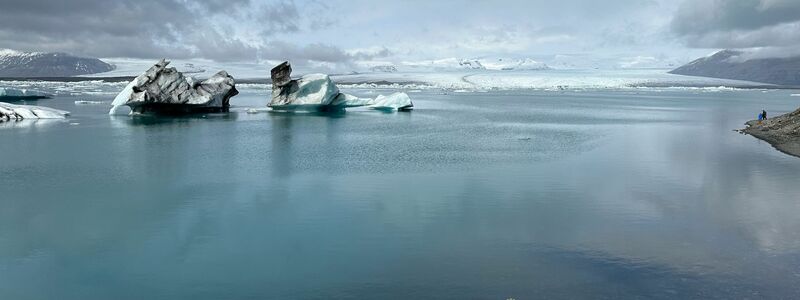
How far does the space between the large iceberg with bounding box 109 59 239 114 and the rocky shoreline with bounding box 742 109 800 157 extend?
25423 mm

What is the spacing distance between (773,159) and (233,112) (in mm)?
27438

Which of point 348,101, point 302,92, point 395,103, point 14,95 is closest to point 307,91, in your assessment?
point 302,92

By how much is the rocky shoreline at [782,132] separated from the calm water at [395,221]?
921 millimetres

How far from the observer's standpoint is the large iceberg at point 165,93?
30219 mm

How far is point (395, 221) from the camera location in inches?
392

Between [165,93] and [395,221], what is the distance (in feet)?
78.7

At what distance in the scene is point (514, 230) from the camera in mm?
9391

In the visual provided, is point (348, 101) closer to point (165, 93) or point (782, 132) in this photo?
point (165, 93)

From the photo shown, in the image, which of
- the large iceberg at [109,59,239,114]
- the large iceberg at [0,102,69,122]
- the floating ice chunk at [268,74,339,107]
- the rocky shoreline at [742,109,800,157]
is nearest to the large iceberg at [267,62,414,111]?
the floating ice chunk at [268,74,339,107]

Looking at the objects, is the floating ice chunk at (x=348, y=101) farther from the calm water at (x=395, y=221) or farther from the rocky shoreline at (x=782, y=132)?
the rocky shoreline at (x=782, y=132)

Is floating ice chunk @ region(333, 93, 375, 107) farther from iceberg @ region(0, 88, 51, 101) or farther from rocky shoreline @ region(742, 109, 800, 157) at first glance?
iceberg @ region(0, 88, 51, 101)

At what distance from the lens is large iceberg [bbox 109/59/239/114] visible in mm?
30219

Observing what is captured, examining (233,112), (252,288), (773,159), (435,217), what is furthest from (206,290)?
(233,112)

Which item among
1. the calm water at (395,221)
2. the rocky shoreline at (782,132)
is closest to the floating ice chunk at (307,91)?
the calm water at (395,221)
